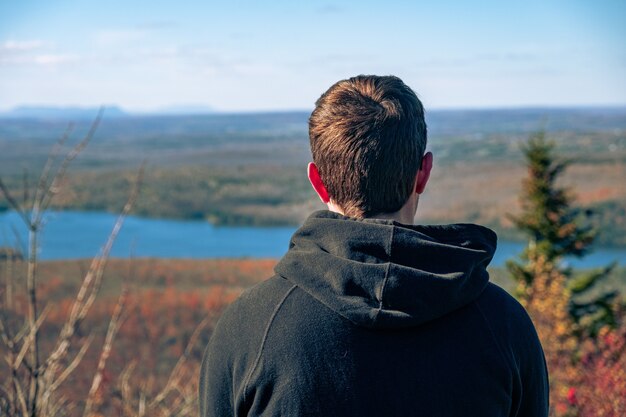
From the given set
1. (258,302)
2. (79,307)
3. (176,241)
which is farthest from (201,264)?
(258,302)

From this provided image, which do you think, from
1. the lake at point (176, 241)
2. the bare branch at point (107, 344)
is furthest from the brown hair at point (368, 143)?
the lake at point (176, 241)

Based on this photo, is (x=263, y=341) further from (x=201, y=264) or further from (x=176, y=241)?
(x=176, y=241)

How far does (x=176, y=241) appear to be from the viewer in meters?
57.3

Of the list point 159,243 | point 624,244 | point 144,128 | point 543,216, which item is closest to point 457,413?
point 543,216

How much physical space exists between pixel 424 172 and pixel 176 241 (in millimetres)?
56849

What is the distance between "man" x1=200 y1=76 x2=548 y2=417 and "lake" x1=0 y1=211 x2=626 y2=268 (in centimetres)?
3970

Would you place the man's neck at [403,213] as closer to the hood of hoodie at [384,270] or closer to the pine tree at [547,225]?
the hood of hoodie at [384,270]

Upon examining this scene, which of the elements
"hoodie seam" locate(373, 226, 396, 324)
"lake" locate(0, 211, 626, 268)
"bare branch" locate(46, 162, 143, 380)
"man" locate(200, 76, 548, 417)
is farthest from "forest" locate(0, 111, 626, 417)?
"lake" locate(0, 211, 626, 268)

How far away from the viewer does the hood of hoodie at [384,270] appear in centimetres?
144

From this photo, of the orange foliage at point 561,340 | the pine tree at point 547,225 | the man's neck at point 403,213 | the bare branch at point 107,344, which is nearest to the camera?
the man's neck at point 403,213

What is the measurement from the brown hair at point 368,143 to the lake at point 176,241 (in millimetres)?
39710

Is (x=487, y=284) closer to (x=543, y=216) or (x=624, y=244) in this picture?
(x=543, y=216)

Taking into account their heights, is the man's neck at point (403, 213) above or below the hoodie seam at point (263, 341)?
above

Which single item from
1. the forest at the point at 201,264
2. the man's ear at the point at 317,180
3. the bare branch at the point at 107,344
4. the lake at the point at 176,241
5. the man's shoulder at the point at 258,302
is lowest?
the lake at the point at 176,241
